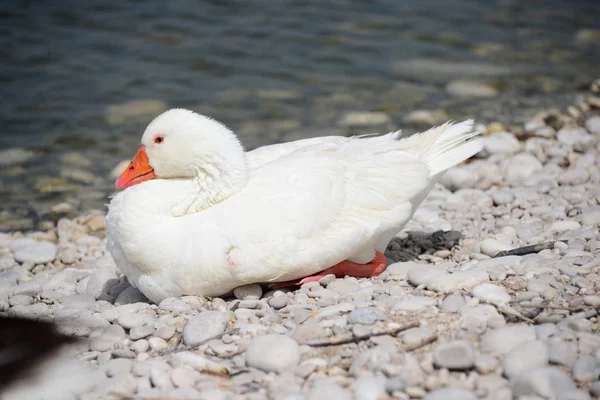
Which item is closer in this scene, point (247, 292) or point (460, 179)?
point (247, 292)

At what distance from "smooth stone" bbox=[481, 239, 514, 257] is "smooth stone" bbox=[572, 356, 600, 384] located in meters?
1.96

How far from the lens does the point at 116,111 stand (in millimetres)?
10461

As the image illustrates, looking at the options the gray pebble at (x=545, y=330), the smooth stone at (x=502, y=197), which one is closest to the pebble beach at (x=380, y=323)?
the gray pebble at (x=545, y=330)

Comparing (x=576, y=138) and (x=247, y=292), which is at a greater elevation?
(x=247, y=292)

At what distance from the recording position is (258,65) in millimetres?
12047

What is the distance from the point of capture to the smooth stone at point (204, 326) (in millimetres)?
4355

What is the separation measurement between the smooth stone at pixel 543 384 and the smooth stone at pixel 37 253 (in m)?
4.63

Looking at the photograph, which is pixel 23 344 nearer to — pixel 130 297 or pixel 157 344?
pixel 157 344

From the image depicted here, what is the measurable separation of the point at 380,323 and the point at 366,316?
96 mm

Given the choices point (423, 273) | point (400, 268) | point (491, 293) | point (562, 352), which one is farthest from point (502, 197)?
point (562, 352)

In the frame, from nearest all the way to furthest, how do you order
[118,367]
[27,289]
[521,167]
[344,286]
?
[118,367] → [344,286] → [27,289] → [521,167]

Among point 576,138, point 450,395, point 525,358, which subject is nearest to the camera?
point 450,395

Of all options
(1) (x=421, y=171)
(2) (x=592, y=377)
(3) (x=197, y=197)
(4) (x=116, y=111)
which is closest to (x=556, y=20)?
(4) (x=116, y=111)

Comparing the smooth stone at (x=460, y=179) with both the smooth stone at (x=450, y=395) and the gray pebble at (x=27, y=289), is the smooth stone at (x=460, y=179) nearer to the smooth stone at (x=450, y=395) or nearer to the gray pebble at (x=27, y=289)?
Answer: the gray pebble at (x=27, y=289)
